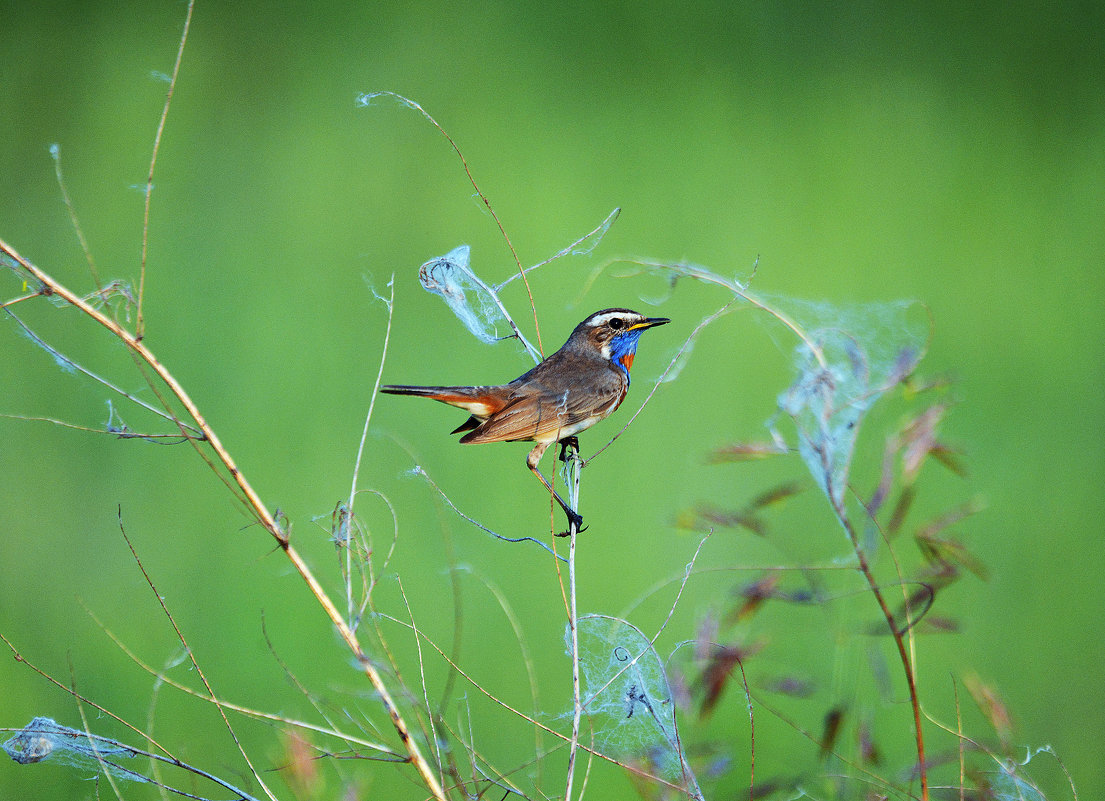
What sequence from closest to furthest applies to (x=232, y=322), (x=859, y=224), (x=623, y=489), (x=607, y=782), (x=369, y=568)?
(x=369, y=568) → (x=607, y=782) → (x=623, y=489) → (x=232, y=322) → (x=859, y=224)

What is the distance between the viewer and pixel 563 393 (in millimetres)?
1705

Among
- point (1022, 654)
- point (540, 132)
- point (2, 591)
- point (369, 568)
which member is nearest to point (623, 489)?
point (1022, 654)

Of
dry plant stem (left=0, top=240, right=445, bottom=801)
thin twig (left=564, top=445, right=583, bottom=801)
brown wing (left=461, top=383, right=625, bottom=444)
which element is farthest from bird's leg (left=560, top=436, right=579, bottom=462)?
dry plant stem (left=0, top=240, right=445, bottom=801)

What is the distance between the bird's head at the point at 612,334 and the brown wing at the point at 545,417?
14 centimetres

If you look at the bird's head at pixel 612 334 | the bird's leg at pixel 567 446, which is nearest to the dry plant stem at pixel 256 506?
the bird's leg at pixel 567 446

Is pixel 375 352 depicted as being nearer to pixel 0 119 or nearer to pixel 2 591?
pixel 2 591

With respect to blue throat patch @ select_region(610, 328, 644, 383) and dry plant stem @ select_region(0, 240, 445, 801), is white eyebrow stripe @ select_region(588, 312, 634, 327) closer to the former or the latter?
blue throat patch @ select_region(610, 328, 644, 383)

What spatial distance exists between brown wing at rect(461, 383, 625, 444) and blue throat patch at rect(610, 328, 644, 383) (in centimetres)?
14

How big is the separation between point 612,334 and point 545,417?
1.14ft

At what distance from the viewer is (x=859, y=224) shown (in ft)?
11.5

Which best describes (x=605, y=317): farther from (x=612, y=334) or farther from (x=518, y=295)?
(x=518, y=295)

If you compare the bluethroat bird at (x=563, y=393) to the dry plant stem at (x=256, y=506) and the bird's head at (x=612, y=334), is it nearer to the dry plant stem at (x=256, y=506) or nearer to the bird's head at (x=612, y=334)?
the bird's head at (x=612, y=334)

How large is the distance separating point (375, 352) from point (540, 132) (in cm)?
129

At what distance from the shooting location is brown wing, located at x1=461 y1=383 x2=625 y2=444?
62.7 inches
